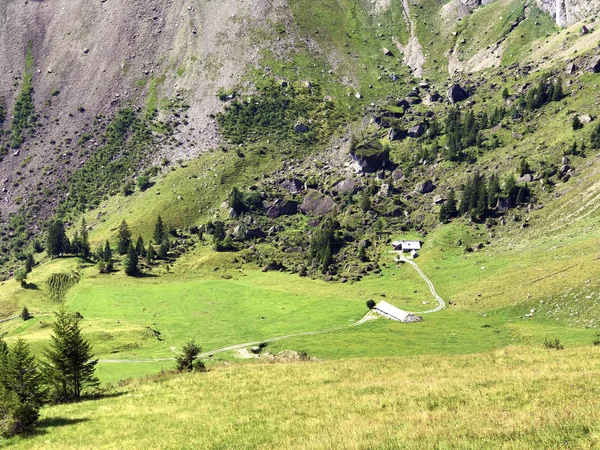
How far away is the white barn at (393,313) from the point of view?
89725mm

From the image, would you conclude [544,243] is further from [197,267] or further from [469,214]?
[197,267]

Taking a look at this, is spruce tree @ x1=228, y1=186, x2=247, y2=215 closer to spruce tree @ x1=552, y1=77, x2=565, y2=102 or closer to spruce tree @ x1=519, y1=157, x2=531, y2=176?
spruce tree @ x1=519, y1=157, x2=531, y2=176

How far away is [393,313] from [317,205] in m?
104

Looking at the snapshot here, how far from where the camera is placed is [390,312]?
94500mm

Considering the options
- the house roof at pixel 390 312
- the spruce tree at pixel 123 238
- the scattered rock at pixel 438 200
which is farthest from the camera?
the spruce tree at pixel 123 238

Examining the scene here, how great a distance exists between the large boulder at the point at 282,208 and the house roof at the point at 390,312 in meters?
101

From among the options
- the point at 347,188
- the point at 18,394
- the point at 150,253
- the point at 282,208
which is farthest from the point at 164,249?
the point at 18,394

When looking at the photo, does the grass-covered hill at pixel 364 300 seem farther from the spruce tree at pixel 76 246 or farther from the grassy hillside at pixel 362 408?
the spruce tree at pixel 76 246

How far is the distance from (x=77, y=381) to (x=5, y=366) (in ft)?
31.6

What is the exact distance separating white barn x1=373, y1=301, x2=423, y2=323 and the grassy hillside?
4318 centimetres

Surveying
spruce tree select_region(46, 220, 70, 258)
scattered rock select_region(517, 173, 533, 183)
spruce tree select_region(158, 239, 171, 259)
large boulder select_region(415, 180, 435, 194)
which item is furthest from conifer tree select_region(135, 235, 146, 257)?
scattered rock select_region(517, 173, 533, 183)

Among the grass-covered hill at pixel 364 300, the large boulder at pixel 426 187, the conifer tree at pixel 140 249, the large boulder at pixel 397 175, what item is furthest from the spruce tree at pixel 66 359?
the large boulder at pixel 397 175

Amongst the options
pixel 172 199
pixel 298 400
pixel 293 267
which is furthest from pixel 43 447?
pixel 172 199

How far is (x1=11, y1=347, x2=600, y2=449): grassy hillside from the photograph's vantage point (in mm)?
17641
